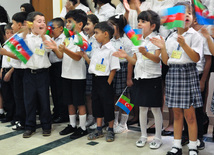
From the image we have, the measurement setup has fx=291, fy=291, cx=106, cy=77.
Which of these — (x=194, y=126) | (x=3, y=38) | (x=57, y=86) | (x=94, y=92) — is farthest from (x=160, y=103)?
(x=3, y=38)

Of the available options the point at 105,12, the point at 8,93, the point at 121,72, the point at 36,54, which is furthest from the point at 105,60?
the point at 8,93

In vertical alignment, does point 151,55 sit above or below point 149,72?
above

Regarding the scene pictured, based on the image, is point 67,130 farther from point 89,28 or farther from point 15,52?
point 89,28

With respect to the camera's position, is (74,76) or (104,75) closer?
(104,75)

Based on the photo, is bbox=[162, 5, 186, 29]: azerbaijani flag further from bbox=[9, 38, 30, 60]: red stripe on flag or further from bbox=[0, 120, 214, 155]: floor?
bbox=[9, 38, 30, 60]: red stripe on flag

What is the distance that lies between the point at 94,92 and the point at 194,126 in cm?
108

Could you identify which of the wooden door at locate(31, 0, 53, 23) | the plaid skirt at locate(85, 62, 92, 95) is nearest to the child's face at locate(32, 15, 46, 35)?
Answer: the plaid skirt at locate(85, 62, 92, 95)

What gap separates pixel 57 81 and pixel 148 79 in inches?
50.3

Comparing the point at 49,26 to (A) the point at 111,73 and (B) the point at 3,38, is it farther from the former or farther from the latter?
(A) the point at 111,73

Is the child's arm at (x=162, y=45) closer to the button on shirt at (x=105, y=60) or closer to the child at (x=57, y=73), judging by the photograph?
the button on shirt at (x=105, y=60)

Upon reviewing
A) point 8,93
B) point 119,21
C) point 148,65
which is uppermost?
point 119,21

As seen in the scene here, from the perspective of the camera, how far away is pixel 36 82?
3.12 metres

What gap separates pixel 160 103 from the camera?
271 centimetres

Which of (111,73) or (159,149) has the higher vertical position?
(111,73)
